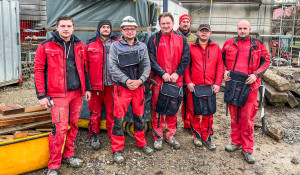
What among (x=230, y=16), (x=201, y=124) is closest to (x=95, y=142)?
(x=201, y=124)

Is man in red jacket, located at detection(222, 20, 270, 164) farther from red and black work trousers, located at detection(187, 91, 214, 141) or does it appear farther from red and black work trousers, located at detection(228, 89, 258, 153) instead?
red and black work trousers, located at detection(187, 91, 214, 141)

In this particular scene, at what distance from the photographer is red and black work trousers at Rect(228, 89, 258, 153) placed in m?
4.04

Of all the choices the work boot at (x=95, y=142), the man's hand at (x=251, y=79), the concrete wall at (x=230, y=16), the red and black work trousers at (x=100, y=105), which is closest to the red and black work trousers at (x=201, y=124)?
the man's hand at (x=251, y=79)

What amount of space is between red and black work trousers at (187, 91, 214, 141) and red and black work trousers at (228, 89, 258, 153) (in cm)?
39

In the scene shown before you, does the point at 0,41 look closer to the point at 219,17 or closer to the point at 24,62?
the point at 24,62

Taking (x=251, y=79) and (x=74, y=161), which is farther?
(x=251, y=79)

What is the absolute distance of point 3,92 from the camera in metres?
7.77

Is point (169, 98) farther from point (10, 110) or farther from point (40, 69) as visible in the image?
point (10, 110)

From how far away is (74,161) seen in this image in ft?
12.4

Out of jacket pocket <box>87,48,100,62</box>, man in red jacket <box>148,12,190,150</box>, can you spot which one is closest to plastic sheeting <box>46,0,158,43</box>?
man in red jacket <box>148,12,190,150</box>

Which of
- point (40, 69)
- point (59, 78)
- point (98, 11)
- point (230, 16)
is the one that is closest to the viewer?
point (40, 69)

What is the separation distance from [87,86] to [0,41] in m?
4.99

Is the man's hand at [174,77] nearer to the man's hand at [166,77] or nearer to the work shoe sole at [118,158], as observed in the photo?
the man's hand at [166,77]

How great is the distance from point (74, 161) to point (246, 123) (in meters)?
2.65
